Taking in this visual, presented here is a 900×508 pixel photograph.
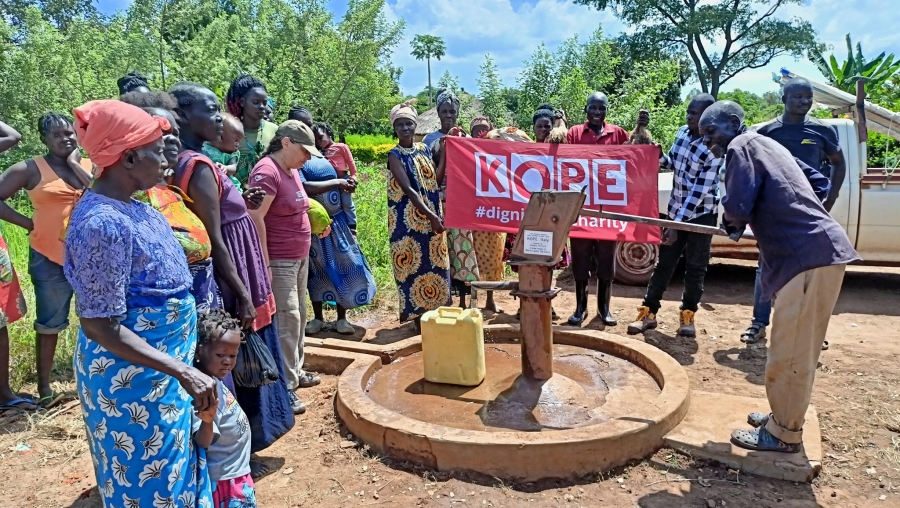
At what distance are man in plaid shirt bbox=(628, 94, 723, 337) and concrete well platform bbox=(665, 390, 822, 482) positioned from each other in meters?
1.57

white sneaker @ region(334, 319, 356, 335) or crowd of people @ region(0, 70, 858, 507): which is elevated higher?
crowd of people @ region(0, 70, 858, 507)

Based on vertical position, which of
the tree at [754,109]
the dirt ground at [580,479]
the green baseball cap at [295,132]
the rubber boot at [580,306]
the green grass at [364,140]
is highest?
the tree at [754,109]

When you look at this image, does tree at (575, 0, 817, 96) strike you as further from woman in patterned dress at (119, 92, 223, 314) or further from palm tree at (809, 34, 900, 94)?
woman in patterned dress at (119, 92, 223, 314)

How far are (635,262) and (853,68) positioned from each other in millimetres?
23284

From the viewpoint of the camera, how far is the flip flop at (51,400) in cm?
392

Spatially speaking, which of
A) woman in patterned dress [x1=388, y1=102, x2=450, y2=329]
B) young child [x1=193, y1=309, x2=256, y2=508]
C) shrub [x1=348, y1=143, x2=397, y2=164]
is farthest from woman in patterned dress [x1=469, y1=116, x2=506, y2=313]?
shrub [x1=348, y1=143, x2=397, y2=164]

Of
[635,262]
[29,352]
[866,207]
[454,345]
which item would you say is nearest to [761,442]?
[454,345]

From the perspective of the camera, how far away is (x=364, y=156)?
2584 cm

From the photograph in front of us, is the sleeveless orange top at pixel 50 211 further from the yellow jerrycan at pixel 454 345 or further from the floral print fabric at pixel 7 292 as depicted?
the yellow jerrycan at pixel 454 345

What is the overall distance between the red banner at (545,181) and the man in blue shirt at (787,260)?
1978 mm

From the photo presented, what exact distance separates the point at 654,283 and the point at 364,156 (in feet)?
71.4

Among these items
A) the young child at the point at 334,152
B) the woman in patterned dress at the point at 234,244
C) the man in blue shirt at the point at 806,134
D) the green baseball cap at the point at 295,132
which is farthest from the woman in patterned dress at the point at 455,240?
the woman in patterned dress at the point at 234,244

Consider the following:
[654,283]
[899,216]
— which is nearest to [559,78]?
[899,216]

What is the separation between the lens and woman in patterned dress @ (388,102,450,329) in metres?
5.05
